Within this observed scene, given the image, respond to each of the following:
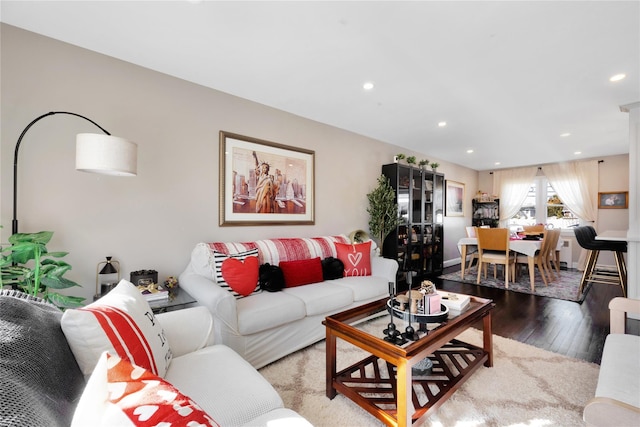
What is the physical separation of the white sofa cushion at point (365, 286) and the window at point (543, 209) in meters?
5.77

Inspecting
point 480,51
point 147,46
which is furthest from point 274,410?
point 480,51

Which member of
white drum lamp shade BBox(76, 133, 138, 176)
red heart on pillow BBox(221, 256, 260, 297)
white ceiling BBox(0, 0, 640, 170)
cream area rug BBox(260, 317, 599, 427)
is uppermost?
white ceiling BBox(0, 0, 640, 170)

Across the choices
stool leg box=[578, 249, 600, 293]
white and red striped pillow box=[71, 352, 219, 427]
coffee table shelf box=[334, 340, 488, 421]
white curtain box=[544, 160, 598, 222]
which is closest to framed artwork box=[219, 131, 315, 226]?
coffee table shelf box=[334, 340, 488, 421]

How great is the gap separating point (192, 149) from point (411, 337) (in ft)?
7.97

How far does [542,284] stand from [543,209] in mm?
2992

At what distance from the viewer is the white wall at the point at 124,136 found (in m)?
1.96

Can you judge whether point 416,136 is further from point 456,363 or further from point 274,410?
point 274,410

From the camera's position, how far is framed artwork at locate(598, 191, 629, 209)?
5566 mm

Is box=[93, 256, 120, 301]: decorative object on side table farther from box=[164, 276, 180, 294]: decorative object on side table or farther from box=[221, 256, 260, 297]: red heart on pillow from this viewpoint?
box=[221, 256, 260, 297]: red heart on pillow

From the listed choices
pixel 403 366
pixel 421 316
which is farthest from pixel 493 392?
pixel 403 366

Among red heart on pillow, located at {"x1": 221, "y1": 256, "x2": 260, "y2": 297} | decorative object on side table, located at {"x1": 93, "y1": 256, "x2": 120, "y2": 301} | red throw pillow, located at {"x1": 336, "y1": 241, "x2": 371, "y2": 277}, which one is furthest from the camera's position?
red throw pillow, located at {"x1": 336, "y1": 241, "x2": 371, "y2": 277}

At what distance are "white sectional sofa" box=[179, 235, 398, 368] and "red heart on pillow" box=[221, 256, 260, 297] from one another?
0.09 m

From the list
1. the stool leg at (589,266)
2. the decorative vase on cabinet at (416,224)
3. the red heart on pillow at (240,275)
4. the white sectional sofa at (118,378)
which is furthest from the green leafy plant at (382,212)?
the white sectional sofa at (118,378)

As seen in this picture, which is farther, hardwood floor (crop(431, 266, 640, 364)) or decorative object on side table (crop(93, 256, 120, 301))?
hardwood floor (crop(431, 266, 640, 364))
